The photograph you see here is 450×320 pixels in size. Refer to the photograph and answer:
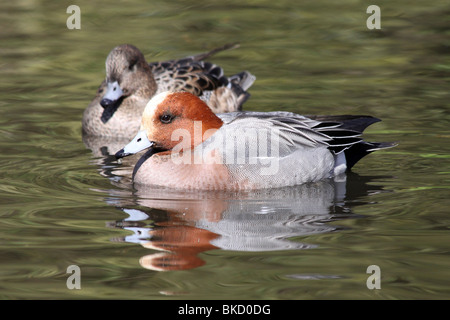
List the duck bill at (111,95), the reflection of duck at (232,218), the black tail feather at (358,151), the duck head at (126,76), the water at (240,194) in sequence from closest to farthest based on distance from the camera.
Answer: the water at (240,194) → the reflection of duck at (232,218) → the black tail feather at (358,151) → the duck bill at (111,95) → the duck head at (126,76)

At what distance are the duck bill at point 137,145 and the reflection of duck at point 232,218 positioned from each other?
35cm

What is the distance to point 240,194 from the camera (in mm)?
7137

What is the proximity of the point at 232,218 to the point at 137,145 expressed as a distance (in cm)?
121

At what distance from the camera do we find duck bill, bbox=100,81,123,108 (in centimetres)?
953

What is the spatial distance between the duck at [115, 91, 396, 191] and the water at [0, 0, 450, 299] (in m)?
0.18

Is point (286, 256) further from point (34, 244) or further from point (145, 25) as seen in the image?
point (145, 25)

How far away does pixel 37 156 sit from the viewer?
27.6 ft

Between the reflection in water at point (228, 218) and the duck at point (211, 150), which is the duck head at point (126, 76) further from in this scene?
the reflection in water at point (228, 218)

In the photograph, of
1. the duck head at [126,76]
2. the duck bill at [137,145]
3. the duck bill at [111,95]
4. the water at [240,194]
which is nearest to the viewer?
the water at [240,194]

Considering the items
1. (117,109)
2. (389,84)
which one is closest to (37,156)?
(117,109)

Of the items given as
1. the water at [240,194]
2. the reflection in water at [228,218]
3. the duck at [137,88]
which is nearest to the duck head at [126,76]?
the duck at [137,88]

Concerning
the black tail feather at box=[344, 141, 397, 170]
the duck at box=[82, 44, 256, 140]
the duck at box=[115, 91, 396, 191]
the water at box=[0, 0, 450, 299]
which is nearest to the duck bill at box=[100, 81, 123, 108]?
the duck at box=[82, 44, 256, 140]

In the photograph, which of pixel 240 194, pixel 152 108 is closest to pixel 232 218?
pixel 240 194

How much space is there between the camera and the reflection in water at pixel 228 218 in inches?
228
